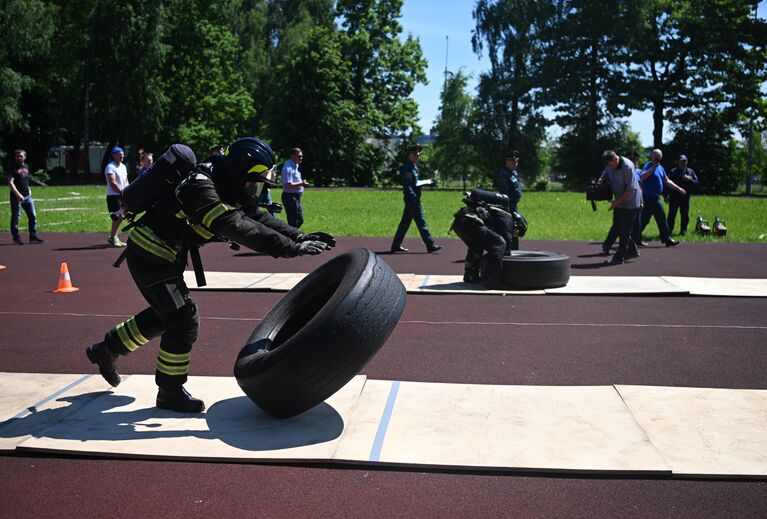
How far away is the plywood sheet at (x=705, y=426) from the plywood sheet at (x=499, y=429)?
12 centimetres

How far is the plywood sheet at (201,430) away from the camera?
4652 mm

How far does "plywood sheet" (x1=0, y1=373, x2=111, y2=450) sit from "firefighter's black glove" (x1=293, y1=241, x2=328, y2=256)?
2005 mm

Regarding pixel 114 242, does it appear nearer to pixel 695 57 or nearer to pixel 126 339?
pixel 126 339

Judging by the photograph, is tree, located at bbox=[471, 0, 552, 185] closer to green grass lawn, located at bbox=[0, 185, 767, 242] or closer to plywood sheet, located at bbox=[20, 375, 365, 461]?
green grass lawn, located at bbox=[0, 185, 767, 242]

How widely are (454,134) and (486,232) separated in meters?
57.6

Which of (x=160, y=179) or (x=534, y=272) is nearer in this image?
(x=160, y=179)

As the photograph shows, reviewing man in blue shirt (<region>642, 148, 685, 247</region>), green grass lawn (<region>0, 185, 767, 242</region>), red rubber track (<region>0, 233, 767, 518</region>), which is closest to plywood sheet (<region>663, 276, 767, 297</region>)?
red rubber track (<region>0, 233, 767, 518</region>)

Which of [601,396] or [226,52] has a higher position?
[226,52]

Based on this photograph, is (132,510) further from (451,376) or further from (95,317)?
(95,317)

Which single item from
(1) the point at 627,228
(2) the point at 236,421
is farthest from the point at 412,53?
(2) the point at 236,421

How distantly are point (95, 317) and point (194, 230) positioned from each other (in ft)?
14.3

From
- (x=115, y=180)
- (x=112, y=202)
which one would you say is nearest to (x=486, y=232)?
(x=115, y=180)

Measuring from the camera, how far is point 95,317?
→ 9.01 m

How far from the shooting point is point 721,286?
11086 mm
